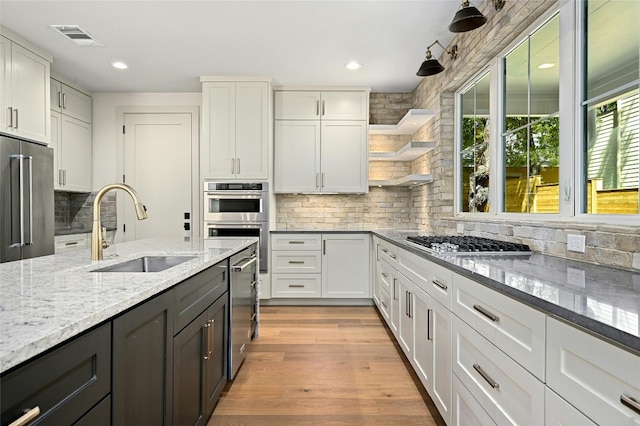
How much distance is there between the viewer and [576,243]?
172 centimetres

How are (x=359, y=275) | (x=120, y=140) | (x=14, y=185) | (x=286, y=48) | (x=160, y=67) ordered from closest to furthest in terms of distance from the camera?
(x=14, y=185), (x=286, y=48), (x=160, y=67), (x=359, y=275), (x=120, y=140)

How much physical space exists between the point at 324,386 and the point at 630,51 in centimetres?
Result: 241

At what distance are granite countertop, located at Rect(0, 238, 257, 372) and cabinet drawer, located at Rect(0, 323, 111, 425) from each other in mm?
35

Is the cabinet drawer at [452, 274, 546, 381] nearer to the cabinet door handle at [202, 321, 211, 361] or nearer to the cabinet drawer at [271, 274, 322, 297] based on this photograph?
the cabinet door handle at [202, 321, 211, 361]

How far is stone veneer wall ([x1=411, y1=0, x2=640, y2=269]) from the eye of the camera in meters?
1.56

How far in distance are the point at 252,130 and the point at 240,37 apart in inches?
46.8

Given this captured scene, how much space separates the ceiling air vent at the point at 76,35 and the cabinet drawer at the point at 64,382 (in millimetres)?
3322

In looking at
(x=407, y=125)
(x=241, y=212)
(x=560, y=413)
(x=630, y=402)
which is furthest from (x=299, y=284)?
(x=630, y=402)


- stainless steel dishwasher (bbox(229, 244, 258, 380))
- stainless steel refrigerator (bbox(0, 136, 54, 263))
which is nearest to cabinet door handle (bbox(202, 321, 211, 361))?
stainless steel dishwasher (bbox(229, 244, 258, 380))

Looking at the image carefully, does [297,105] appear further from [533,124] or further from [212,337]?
[212,337]

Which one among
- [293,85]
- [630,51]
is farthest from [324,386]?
[293,85]

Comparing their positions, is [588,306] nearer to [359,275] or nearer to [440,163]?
[440,163]

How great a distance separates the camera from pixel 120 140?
15.6ft

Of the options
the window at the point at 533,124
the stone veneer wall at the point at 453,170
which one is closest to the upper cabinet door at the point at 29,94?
the stone veneer wall at the point at 453,170
